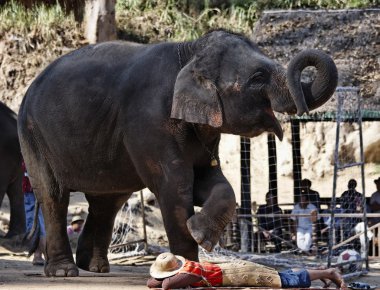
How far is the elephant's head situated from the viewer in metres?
9.22

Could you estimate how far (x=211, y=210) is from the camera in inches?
370

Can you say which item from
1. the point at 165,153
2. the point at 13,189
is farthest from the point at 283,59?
the point at 165,153

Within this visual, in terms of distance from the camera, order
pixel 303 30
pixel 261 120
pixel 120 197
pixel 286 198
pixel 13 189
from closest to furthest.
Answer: pixel 261 120
pixel 120 197
pixel 13 189
pixel 303 30
pixel 286 198

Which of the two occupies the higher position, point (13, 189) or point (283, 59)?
point (283, 59)

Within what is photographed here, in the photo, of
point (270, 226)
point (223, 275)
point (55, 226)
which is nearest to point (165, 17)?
point (270, 226)

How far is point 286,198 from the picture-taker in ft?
80.3

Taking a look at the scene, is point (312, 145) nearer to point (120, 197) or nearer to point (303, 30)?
point (303, 30)

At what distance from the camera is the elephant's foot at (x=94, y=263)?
11.5 metres

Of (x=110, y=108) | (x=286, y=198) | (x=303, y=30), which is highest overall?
(x=303, y=30)

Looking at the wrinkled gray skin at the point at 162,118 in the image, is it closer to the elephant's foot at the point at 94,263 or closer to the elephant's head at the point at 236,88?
the elephant's head at the point at 236,88

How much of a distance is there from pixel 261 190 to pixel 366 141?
10.6 feet

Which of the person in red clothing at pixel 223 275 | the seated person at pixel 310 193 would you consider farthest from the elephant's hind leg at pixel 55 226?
the seated person at pixel 310 193

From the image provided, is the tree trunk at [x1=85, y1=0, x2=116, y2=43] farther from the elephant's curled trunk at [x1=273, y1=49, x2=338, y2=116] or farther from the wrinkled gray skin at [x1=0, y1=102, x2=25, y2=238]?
the elephant's curled trunk at [x1=273, y1=49, x2=338, y2=116]

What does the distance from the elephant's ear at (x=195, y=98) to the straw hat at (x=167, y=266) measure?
149cm
